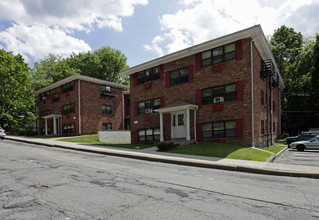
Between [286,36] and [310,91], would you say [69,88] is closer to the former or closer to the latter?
[310,91]

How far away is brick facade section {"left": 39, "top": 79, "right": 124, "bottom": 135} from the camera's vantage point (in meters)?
28.5

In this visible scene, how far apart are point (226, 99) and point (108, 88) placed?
64.2 ft

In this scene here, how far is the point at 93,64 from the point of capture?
48.2 meters

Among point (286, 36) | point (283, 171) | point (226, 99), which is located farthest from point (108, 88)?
point (286, 36)

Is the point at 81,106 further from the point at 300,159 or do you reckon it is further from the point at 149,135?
the point at 300,159

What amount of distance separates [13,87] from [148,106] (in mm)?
24052

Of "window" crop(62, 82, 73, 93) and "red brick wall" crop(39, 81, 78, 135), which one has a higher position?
"window" crop(62, 82, 73, 93)

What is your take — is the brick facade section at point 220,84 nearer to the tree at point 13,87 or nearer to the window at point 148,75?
the window at point 148,75

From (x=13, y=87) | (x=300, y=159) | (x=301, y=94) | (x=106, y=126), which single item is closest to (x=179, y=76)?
(x=300, y=159)

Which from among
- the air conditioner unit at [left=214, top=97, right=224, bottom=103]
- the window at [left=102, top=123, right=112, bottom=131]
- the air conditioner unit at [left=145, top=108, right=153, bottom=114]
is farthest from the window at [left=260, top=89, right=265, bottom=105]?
the window at [left=102, top=123, right=112, bottom=131]

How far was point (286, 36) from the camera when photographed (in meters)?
43.5

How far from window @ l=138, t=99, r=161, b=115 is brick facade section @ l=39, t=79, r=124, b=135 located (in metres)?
10.0

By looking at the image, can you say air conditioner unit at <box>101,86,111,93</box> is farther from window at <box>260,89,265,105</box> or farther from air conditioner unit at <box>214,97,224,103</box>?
window at <box>260,89,265,105</box>

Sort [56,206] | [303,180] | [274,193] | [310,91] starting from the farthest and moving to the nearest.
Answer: [310,91]
[303,180]
[274,193]
[56,206]
